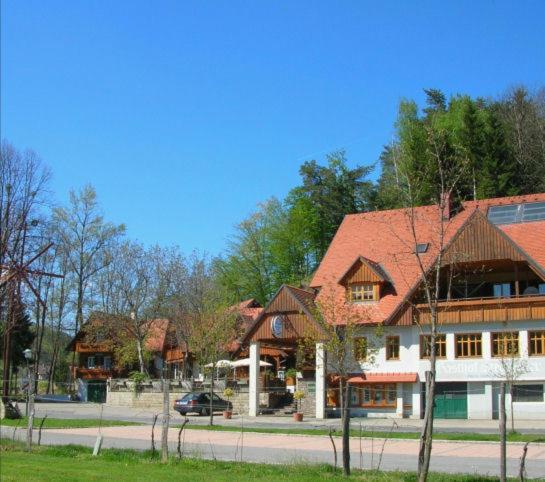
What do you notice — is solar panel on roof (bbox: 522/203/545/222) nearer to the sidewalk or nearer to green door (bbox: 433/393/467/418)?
green door (bbox: 433/393/467/418)

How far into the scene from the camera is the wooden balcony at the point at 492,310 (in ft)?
137

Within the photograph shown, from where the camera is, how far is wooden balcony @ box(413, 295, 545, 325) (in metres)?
41.7

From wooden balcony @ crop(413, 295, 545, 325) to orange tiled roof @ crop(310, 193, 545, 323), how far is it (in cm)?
260

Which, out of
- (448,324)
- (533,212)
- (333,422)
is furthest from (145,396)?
(533,212)

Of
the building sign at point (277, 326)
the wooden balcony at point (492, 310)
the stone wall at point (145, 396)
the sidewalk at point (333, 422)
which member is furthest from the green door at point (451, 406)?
the stone wall at point (145, 396)

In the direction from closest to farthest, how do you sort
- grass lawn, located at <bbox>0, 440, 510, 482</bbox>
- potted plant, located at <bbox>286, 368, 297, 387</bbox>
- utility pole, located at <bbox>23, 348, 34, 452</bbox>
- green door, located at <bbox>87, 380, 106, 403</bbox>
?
1. grass lawn, located at <bbox>0, 440, 510, 482</bbox>
2. utility pole, located at <bbox>23, 348, 34, 452</bbox>
3. potted plant, located at <bbox>286, 368, 297, 387</bbox>
4. green door, located at <bbox>87, 380, 106, 403</bbox>

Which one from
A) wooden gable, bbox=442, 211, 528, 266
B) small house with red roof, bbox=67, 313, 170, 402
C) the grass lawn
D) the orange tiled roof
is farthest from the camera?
small house with red roof, bbox=67, 313, 170, 402

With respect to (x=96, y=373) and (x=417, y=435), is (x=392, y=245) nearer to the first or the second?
(x=417, y=435)

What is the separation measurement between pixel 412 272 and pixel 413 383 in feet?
24.3

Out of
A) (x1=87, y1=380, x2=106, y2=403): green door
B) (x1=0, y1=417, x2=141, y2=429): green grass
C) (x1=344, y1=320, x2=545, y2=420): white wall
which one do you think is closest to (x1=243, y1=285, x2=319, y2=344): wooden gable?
(x1=344, y1=320, x2=545, y2=420): white wall

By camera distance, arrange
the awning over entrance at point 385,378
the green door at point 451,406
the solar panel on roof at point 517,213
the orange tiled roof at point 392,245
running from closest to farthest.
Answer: the green door at point 451,406 → the awning over entrance at point 385,378 → the orange tiled roof at point 392,245 → the solar panel on roof at point 517,213

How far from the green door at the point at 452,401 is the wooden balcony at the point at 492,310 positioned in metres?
3.76

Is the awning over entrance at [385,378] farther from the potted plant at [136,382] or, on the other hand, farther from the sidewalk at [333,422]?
the potted plant at [136,382]

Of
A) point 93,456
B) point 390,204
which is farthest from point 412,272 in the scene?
point 93,456
